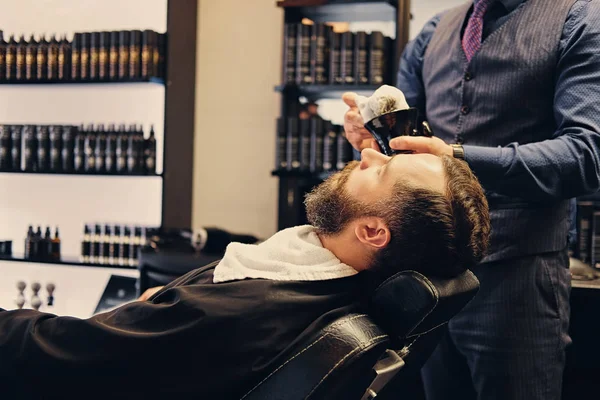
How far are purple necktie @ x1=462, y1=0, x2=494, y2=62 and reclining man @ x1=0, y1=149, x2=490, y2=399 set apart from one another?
0.62 metres

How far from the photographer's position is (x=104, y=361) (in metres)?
1.18

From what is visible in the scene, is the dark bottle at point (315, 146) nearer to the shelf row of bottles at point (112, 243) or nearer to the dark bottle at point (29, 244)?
the shelf row of bottles at point (112, 243)

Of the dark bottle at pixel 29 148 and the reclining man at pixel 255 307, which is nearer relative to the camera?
the reclining man at pixel 255 307

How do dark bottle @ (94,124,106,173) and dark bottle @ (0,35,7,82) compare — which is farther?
dark bottle @ (0,35,7,82)

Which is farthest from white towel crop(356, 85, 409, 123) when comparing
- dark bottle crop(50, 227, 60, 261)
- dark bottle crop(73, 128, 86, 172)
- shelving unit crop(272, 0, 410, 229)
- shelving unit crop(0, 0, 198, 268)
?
dark bottle crop(50, 227, 60, 261)

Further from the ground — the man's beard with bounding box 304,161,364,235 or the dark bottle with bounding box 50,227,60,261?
the man's beard with bounding box 304,161,364,235

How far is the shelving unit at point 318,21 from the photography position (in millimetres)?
3244

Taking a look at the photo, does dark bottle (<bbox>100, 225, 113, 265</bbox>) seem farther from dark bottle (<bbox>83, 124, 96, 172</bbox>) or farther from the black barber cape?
the black barber cape

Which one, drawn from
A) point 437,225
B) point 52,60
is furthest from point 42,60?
point 437,225

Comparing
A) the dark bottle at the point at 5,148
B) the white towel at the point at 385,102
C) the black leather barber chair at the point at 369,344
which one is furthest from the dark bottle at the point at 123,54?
the black leather barber chair at the point at 369,344

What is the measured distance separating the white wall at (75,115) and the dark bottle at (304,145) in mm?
876

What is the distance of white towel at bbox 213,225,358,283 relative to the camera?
4.24 feet

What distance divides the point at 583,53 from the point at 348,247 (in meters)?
0.78

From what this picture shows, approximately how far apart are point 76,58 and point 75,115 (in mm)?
409
